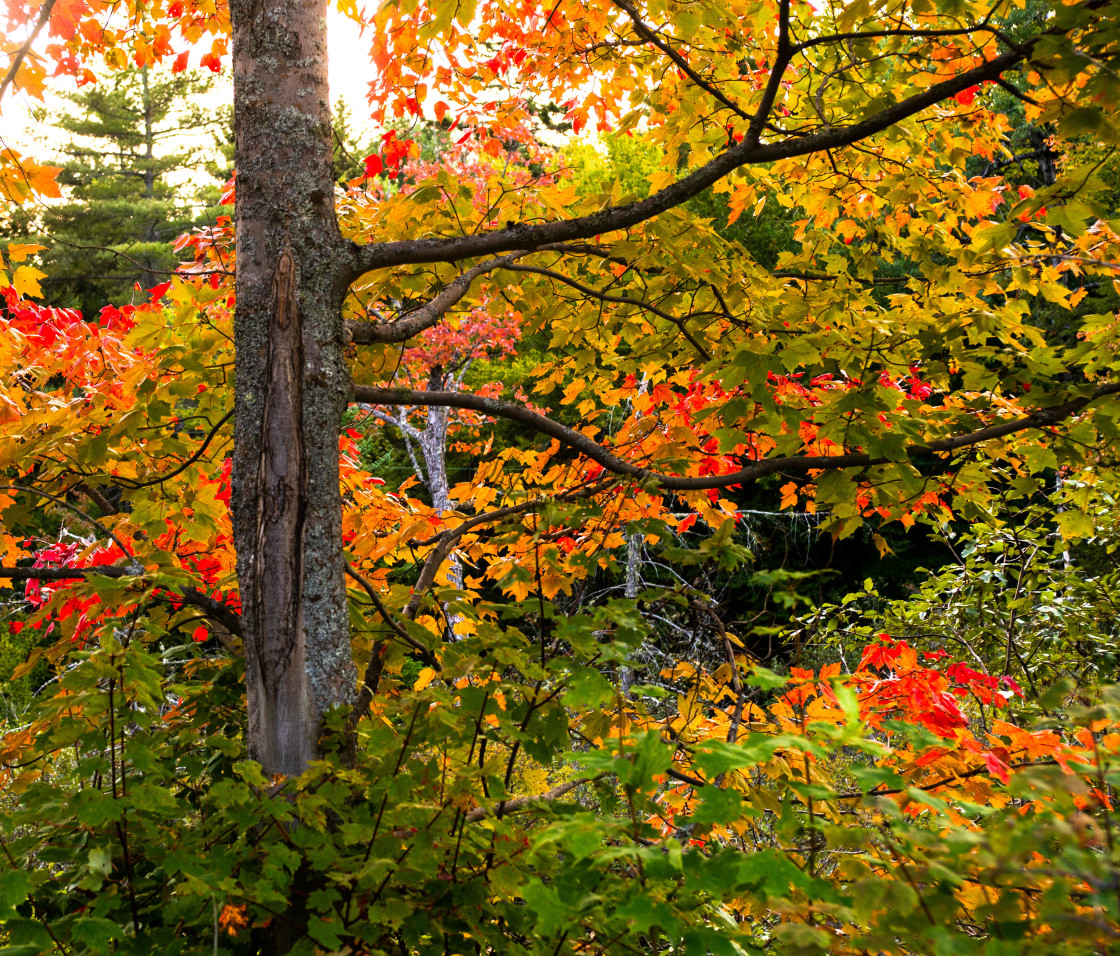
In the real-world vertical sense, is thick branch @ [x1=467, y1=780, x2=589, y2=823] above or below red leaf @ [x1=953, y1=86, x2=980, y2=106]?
below

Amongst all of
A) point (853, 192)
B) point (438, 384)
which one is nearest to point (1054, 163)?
point (438, 384)

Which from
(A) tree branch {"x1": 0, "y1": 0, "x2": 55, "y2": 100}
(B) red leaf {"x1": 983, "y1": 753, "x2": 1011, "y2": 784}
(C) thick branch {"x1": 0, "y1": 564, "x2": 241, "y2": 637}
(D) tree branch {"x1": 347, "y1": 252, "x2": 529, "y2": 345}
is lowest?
(B) red leaf {"x1": 983, "y1": 753, "x2": 1011, "y2": 784}

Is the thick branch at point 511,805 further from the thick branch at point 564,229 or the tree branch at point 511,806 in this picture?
the thick branch at point 564,229

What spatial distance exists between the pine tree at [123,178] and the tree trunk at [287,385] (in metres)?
17.2

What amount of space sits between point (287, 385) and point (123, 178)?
21.8 meters

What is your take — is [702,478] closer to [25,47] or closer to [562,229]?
[562,229]

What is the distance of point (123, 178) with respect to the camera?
19531 millimetres

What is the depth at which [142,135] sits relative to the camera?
65.8 ft

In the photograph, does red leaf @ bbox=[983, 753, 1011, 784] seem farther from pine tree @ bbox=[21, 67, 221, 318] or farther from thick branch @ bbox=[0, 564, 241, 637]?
pine tree @ bbox=[21, 67, 221, 318]

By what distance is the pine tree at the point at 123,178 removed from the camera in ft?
58.0

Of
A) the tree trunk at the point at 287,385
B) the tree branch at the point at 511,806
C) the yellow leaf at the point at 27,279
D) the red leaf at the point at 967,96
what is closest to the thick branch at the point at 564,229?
the tree trunk at the point at 287,385

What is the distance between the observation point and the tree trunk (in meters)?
1.83

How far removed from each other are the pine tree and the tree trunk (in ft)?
56.3

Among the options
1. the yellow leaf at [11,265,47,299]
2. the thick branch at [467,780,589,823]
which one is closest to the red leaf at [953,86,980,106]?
the thick branch at [467,780,589,823]
